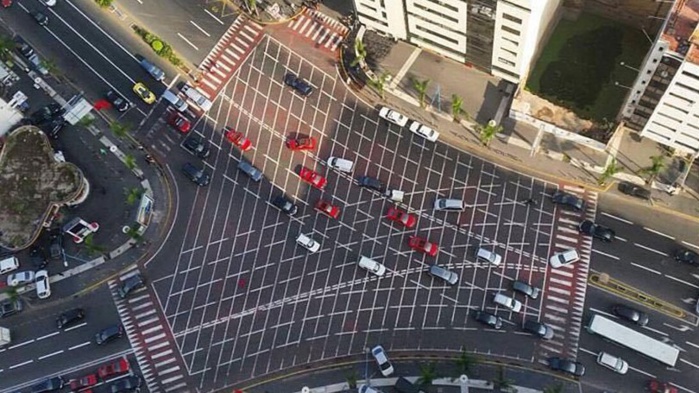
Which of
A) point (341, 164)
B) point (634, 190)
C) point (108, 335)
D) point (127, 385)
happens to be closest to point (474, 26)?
point (341, 164)

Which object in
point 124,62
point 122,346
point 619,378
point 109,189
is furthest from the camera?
point 124,62

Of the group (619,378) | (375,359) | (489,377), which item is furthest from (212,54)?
(619,378)

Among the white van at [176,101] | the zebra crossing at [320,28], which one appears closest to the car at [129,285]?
the white van at [176,101]

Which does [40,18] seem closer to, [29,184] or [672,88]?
[29,184]

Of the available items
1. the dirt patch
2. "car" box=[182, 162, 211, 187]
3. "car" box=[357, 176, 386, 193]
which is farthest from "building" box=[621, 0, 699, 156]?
the dirt patch

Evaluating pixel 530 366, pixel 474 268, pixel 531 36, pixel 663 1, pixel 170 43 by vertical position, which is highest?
pixel 663 1

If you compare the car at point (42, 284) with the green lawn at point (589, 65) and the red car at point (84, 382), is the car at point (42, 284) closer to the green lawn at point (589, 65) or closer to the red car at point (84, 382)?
the red car at point (84, 382)

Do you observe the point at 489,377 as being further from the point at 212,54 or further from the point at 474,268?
the point at 212,54
